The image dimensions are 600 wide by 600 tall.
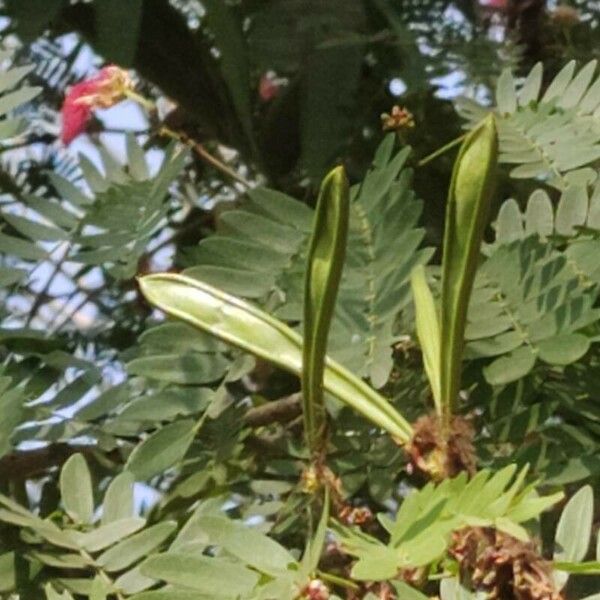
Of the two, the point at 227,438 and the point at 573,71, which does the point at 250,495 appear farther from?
the point at 573,71

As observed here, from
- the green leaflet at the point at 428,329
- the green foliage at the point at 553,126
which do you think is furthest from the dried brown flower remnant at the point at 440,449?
the green foliage at the point at 553,126

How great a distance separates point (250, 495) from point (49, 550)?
0.22 feet

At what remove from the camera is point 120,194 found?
0.44 meters

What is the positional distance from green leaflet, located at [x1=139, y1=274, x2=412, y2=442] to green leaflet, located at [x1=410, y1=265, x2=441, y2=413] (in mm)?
14

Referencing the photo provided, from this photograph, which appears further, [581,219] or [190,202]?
[190,202]

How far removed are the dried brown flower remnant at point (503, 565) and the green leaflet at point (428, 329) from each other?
0.05m

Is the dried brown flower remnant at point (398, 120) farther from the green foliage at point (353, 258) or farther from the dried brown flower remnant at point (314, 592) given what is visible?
the dried brown flower remnant at point (314, 592)

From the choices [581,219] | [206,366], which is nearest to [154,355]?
[206,366]

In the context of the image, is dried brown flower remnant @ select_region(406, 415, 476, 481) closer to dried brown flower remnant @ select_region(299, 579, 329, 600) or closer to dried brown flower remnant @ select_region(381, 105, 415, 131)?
dried brown flower remnant @ select_region(299, 579, 329, 600)

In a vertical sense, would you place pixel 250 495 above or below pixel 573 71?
below

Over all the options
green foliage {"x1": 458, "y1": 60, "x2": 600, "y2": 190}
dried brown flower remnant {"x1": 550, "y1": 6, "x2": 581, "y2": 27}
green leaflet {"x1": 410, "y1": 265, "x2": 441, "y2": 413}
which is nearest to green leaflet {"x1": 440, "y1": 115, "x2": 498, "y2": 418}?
green leaflet {"x1": 410, "y1": 265, "x2": 441, "y2": 413}

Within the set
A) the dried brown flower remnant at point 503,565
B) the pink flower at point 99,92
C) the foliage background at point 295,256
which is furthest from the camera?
the pink flower at point 99,92

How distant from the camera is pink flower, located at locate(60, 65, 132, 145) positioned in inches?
19.5

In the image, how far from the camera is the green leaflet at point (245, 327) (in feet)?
1.08
